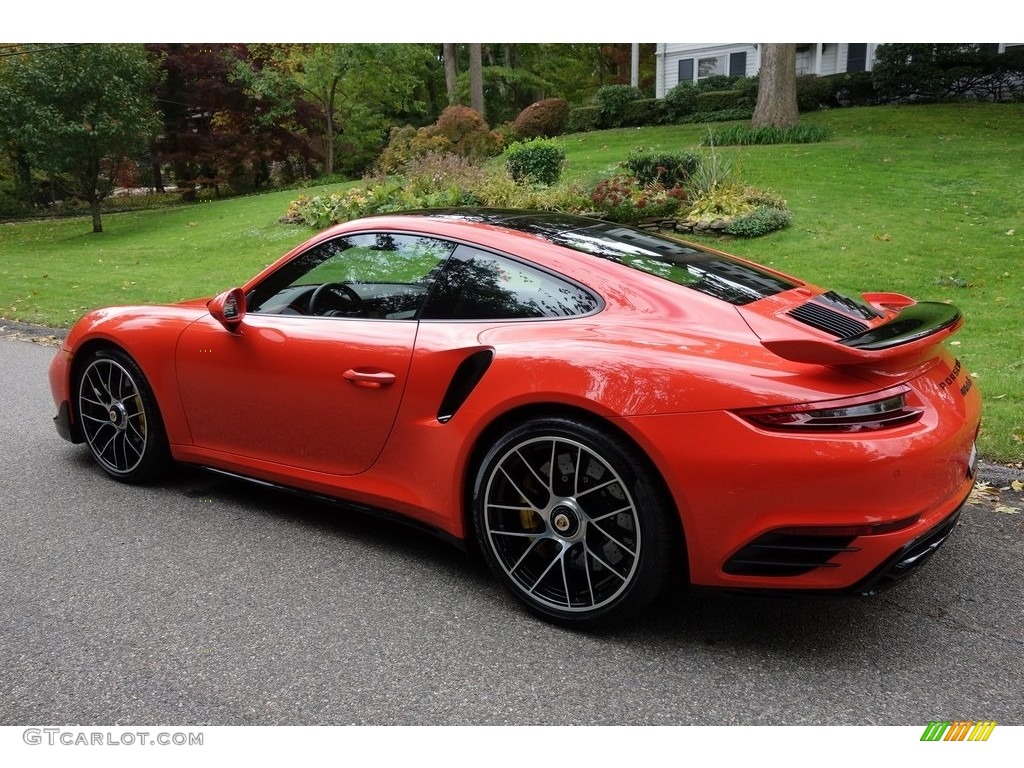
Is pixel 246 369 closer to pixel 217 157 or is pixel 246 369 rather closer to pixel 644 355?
pixel 644 355

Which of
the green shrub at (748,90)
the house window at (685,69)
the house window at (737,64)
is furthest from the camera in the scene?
the house window at (685,69)

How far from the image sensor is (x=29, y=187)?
29.9 metres

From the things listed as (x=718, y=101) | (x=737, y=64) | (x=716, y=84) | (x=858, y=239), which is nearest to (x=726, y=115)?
(x=718, y=101)

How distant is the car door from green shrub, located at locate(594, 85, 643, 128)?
25998 mm

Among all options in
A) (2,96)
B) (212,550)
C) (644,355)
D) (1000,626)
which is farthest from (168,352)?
(2,96)

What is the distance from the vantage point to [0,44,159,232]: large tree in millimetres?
18719

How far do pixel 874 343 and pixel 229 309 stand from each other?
2.55m

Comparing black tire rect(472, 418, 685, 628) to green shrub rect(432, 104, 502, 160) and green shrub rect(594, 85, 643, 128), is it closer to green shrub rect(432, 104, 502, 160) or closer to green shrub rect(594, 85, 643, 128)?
green shrub rect(432, 104, 502, 160)

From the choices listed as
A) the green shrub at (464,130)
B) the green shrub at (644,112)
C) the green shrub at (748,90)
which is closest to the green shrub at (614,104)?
the green shrub at (644,112)

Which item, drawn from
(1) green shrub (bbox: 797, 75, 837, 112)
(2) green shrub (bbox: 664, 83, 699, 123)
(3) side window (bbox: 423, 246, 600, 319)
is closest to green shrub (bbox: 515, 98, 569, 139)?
(2) green shrub (bbox: 664, 83, 699, 123)

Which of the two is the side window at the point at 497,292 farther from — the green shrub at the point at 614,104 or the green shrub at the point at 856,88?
the green shrub at the point at 614,104

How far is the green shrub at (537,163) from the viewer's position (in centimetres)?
1372

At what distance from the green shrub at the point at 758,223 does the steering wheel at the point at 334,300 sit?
820cm

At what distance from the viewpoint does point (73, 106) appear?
761 inches
